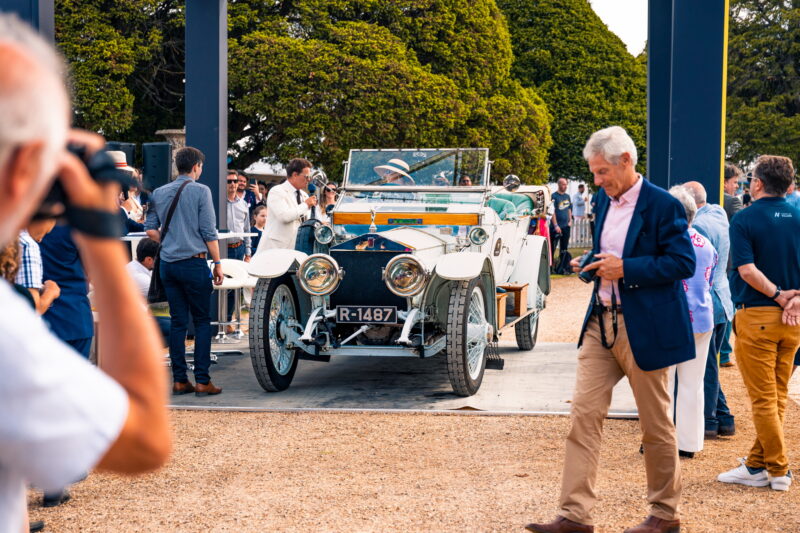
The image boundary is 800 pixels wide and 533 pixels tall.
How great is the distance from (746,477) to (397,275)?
3.24 metres

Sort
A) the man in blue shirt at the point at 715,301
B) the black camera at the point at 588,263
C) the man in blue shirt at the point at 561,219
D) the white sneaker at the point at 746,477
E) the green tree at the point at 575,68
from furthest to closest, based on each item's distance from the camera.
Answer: the green tree at the point at 575,68 < the man in blue shirt at the point at 561,219 < the man in blue shirt at the point at 715,301 < the white sneaker at the point at 746,477 < the black camera at the point at 588,263

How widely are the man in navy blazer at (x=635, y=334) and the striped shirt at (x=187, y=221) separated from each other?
3.91 metres

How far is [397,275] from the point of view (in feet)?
25.4

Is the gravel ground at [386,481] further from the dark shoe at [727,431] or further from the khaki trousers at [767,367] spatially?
the khaki trousers at [767,367]

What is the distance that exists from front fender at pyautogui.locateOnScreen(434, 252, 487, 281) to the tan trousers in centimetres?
309

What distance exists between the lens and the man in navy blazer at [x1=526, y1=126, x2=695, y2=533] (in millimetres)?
4383

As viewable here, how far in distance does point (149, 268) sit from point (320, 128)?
47.9ft

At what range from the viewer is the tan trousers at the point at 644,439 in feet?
14.4

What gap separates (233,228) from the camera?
41.1 ft

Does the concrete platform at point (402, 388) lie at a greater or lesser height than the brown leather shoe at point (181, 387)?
lesser

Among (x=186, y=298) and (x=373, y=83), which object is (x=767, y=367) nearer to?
(x=186, y=298)

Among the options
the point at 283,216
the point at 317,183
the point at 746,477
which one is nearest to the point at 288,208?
the point at 283,216

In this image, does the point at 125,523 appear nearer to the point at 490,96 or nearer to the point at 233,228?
the point at 233,228

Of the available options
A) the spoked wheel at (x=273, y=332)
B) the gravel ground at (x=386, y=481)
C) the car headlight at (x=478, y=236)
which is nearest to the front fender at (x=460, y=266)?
the car headlight at (x=478, y=236)
